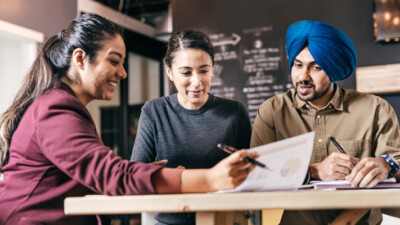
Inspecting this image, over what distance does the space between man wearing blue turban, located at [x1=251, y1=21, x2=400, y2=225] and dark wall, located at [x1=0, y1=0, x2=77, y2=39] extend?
97.7 inches

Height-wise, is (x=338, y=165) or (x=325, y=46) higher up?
(x=325, y=46)

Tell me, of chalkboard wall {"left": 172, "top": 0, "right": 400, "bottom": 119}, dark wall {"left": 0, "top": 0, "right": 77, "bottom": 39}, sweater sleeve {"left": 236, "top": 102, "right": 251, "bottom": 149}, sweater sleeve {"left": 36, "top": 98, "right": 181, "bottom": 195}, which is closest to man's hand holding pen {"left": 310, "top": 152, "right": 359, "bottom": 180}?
sweater sleeve {"left": 236, "top": 102, "right": 251, "bottom": 149}

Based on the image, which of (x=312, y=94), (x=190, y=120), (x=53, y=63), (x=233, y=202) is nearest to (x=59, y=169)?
(x=53, y=63)

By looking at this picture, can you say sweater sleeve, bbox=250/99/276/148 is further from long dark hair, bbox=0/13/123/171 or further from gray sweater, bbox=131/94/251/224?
long dark hair, bbox=0/13/123/171

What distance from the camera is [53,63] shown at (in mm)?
1351

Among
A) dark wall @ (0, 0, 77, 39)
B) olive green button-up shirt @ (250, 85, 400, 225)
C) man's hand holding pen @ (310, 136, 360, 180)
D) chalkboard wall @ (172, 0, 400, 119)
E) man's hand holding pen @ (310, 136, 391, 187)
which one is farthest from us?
chalkboard wall @ (172, 0, 400, 119)

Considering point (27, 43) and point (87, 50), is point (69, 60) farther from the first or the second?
point (27, 43)

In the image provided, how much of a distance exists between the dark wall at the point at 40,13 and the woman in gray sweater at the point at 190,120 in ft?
6.93

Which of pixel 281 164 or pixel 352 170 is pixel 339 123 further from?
pixel 281 164

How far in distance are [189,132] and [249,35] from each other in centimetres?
218

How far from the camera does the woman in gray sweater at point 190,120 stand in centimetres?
181

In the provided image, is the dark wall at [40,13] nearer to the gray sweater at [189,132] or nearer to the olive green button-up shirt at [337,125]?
the gray sweater at [189,132]

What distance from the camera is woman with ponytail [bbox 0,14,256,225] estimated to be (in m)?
1.02

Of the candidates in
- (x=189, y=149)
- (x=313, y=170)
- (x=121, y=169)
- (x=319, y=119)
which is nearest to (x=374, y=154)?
(x=319, y=119)
